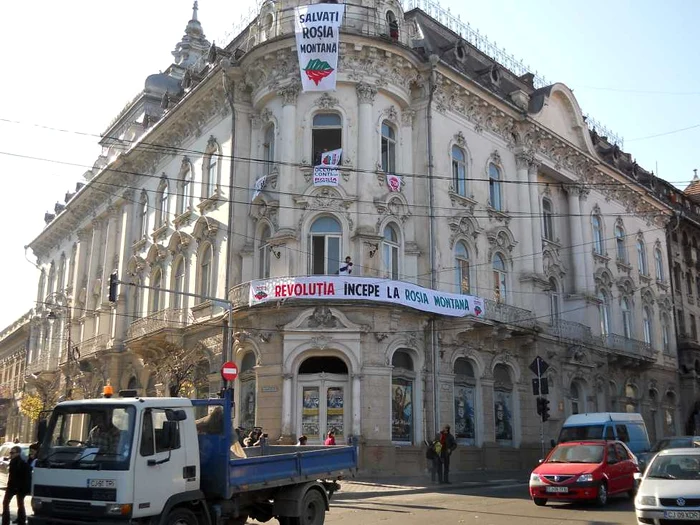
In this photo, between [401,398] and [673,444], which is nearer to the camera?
[673,444]

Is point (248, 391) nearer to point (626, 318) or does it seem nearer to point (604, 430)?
point (604, 430)

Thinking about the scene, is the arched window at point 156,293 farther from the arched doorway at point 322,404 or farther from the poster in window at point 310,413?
the poster in window at point 310,413

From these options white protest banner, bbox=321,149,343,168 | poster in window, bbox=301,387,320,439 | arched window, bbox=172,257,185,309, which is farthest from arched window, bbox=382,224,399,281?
arched window, bbox=172,257,185,309

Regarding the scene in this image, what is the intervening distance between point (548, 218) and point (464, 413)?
12.9 meters

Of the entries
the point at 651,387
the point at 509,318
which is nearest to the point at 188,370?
the point at 509,318

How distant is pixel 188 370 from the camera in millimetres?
27828

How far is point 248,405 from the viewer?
2570cm

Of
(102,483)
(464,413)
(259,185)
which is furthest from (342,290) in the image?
(102,483)

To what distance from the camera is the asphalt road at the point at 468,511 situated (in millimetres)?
13297

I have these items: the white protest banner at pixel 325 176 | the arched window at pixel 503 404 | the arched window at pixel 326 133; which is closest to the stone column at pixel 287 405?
the white protest banner at pixel 325 176

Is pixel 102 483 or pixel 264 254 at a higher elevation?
pixel 264 254

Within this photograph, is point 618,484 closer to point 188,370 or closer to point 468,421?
point 468,421

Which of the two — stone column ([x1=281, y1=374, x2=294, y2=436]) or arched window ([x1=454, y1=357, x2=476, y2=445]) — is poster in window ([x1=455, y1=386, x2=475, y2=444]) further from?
stone column ([x1=281, y1=374, x2=294, y2=436])

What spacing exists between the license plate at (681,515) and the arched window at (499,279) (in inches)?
779
